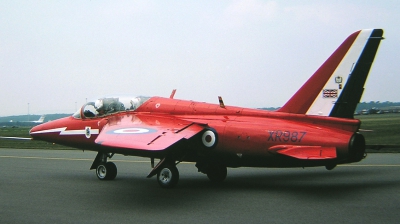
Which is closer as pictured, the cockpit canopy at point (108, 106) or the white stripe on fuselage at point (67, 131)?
the cockpit canopy at point (108, 106)

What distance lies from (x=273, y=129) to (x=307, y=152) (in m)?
1.16

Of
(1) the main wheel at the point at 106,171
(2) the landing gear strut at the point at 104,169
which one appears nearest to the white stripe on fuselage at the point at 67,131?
(2) the landing gear strut at the point at 104,169

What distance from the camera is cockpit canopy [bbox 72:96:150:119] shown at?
14703 mm

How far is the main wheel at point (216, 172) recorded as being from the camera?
14.2m

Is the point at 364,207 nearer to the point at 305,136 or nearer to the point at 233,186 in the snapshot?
the point at 305,136

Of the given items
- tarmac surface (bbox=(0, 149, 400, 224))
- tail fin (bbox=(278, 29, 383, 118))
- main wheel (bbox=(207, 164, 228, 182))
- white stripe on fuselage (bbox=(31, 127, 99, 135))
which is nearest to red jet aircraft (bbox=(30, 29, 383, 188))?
tail fin (bbox=(278, 29, 383, 118))

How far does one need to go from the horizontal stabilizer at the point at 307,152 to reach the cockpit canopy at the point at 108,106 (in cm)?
518

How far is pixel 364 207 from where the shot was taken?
9.44 meters

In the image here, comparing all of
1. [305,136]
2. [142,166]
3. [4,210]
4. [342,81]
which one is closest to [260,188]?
[305,136]

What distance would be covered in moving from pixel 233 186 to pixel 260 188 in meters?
0.92

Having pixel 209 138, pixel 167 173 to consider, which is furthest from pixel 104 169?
pixel 209 138

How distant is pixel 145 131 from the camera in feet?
41.1

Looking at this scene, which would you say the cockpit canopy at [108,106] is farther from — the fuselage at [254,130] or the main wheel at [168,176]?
the main wheel at [168,176]

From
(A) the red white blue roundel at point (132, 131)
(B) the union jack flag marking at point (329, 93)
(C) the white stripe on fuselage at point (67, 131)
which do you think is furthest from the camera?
(C) the white stripe on fuselage at point (67, 131)
